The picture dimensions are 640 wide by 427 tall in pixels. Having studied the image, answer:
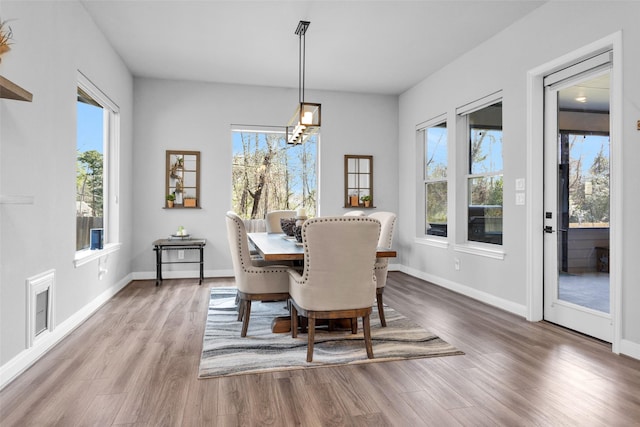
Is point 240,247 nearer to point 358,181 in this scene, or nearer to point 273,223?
point 273,223

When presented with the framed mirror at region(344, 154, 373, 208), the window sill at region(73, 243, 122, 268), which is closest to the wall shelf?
the window sill at region(73, 243, 122, 268)

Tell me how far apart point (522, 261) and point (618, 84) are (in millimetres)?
1645

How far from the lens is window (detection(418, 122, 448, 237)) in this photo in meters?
5.28

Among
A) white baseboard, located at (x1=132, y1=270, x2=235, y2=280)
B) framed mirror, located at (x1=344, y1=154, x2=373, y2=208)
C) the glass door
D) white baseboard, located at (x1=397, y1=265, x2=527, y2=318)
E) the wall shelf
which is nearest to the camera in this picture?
the wall shelf

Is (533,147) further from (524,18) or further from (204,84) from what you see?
(204,84)

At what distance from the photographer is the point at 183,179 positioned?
5.61 meters

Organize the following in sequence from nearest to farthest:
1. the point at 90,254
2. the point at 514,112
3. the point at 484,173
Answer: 1. the point at 90,254
2. the point at 514,112
3. the point at 484,173

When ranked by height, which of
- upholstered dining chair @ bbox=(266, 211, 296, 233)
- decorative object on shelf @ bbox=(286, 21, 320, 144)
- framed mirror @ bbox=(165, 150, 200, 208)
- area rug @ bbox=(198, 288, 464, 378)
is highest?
decorative object on shelf @ bbox=(286, 21, 320, 144)

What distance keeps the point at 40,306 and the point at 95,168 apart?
6.34 feet

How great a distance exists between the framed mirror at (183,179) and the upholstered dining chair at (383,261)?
2.89 meters

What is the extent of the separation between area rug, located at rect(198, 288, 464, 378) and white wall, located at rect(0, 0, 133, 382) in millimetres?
1132

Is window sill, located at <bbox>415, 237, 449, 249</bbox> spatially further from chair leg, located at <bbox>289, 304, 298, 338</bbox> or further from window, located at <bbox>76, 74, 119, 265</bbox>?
window, located at <bbox>76, 74, 119, 265</bbox>

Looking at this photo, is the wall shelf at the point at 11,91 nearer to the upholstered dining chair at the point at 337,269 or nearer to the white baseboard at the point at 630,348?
the upholstered dining chair at the point at 337,269

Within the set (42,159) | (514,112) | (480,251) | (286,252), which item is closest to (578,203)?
(514,112)
